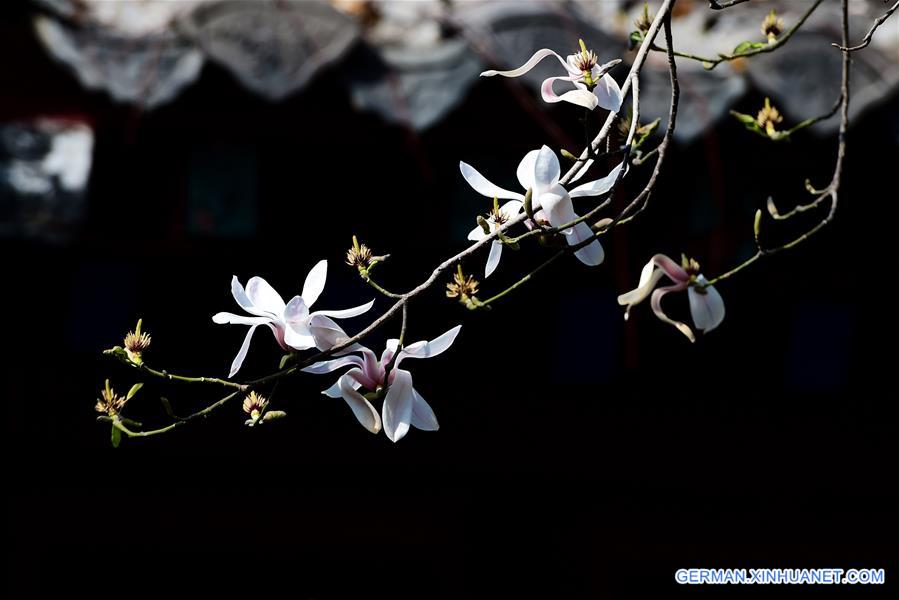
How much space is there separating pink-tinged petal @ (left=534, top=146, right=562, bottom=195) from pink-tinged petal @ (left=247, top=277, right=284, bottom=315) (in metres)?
0.26

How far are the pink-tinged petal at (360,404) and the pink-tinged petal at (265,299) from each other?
0.09 meters

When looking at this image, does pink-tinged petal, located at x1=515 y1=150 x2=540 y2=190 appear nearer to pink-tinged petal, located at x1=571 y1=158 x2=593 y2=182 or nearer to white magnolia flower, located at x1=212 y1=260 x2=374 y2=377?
pink-tinged petal, located at x1=571 y1=158 x2=593 y2=182

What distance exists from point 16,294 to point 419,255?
1.13 metres

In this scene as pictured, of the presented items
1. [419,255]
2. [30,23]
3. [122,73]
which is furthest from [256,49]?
[419,255]

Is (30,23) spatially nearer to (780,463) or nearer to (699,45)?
(699,45)

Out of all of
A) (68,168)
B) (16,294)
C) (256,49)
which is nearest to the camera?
(256,49)

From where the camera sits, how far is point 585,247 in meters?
1.02

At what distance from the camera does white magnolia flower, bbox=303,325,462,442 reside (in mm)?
991

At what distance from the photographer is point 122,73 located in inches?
97.8

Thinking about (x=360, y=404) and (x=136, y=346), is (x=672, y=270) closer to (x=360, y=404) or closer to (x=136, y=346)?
(x=360, y=404)

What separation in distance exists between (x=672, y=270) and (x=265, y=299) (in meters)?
0.38

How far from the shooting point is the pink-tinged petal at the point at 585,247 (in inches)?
39.8

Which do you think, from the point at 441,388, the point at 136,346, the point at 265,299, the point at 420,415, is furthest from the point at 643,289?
the point at 441,388

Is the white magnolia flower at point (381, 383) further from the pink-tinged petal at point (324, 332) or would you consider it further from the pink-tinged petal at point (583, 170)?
the pink-tinged petal at point (583, 170)
